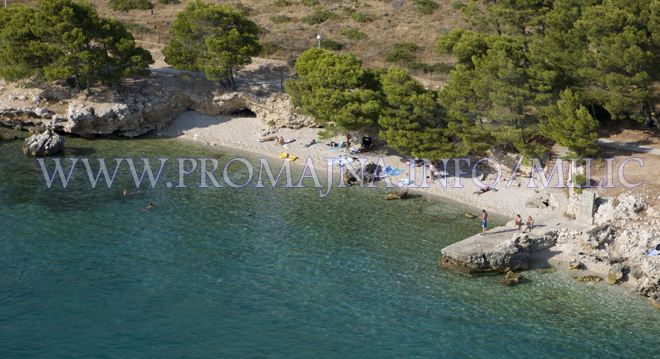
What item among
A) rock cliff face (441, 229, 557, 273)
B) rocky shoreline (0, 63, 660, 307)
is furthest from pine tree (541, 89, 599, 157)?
rock cliff face (441, 229, 557, 273)

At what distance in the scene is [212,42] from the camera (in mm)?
67000

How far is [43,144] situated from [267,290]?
30672 millimetres

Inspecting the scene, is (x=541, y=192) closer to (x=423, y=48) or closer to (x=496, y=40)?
(x=496, y=40)

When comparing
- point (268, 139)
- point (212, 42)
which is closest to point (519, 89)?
point (268, 139)

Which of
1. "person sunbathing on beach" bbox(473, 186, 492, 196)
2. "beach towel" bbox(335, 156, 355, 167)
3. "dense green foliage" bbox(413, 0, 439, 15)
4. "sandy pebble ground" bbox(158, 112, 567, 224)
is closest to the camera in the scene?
"sandy pebble ground" bbox(158, 112, 567, 224)

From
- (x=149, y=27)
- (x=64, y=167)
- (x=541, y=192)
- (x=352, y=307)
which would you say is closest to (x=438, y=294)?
(x=352, y=307)

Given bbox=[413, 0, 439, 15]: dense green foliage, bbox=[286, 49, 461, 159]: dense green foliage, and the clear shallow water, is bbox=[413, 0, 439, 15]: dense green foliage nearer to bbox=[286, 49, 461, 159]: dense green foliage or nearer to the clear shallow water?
bbox=[286, 49, 461, 159]: dense green foliage

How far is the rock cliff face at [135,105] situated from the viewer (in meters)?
65.1

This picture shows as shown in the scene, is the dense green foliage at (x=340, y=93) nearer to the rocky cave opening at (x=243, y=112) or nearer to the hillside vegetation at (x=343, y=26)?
the rocky cave opening at (x=243, y=112)

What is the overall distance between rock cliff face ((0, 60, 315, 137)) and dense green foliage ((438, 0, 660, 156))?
704 inches

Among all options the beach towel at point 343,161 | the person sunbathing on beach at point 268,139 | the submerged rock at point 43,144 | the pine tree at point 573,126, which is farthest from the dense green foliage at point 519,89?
the submerged rock at point 43,144

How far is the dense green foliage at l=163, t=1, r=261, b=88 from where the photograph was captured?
67.4 metres

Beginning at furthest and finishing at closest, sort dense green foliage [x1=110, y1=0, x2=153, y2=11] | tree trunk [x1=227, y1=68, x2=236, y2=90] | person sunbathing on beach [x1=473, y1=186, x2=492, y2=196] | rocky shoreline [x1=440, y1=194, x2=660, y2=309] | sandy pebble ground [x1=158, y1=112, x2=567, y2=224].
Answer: dense green foliage [x1=110, y1=0, x2=153, y2=11]
tree trunk [x1=227, y1=68, x2=236, y2=90]
person sunbathing on beach [x1=473, y1=186, x2=492, y2=196]
sandy pebble ground [x1=158, y1=112, x2=567, y2=224]
rocky shoreline [x1=440, y1=194, x2=660, y2=309]

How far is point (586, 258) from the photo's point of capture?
42719mm
